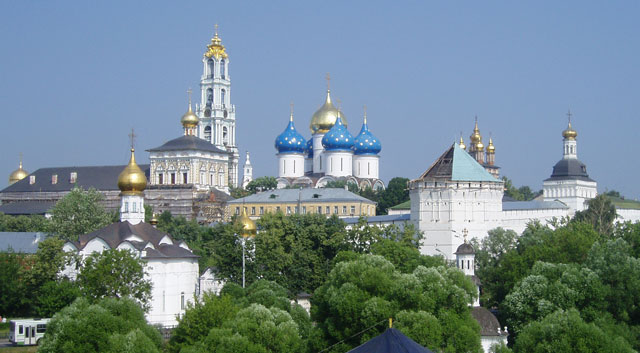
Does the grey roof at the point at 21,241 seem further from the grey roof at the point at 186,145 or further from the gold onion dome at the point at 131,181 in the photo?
the grey roof at the point at 186,145

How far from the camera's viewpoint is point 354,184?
297 feet

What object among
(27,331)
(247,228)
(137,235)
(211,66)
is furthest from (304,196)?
(27,331)

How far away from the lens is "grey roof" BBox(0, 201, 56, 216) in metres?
86.1

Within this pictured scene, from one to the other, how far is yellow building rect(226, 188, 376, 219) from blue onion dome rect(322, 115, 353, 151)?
9.49 metres

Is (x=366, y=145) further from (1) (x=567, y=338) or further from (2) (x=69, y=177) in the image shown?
(1) (x=567, y=338)

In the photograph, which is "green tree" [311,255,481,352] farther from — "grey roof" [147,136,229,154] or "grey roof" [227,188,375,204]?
"grey roof" [147,136,229,154]

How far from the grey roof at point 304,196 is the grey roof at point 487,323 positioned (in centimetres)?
4147

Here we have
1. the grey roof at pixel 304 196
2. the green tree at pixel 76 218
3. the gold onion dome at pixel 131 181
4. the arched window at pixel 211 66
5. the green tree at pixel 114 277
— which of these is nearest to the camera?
the green tree at pixel 114 277

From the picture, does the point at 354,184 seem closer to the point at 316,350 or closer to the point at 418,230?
the point at 418,230

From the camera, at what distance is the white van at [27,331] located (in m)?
40.4

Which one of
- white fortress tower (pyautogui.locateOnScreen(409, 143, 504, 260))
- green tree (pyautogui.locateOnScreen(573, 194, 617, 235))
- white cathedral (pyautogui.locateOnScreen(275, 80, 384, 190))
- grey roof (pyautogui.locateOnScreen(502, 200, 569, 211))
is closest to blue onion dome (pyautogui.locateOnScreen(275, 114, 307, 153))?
white cathedral (pyautogui.locateOnScreen(275, 80, 384, 190))

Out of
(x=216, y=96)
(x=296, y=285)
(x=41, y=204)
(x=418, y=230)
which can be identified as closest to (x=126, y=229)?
(x=296, y=285)

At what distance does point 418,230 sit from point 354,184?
33156mm

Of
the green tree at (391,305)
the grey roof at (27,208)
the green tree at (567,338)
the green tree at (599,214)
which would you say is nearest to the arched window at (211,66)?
the grey roof at (27,208)
